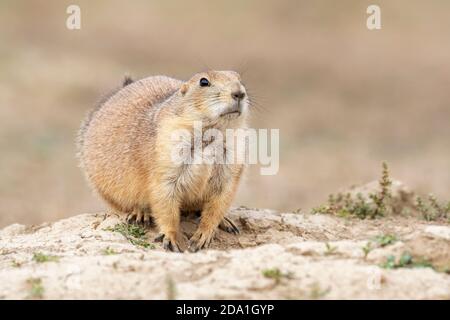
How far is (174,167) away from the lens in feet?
22.1

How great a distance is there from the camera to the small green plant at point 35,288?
4.95 metres

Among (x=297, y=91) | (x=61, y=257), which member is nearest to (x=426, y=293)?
(x=61, y=257)

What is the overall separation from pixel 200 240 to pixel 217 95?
1.21 meters

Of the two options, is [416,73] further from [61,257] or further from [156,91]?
[61,257]

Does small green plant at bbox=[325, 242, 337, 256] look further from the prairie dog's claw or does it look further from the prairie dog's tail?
the prairie dog's tail

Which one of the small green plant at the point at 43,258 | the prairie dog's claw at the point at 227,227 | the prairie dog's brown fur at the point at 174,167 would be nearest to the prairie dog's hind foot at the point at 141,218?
the prairie dog's brown fur at the point at 174,167

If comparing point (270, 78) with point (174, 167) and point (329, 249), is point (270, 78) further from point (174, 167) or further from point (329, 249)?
point (329, 249)

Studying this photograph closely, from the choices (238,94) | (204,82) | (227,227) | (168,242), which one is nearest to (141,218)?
(168,242)

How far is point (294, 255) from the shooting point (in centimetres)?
540

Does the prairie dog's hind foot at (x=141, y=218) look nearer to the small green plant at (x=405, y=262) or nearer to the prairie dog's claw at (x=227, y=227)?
the prairie dog's claw at (x=227, y=227)

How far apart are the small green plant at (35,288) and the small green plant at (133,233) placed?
154cm
